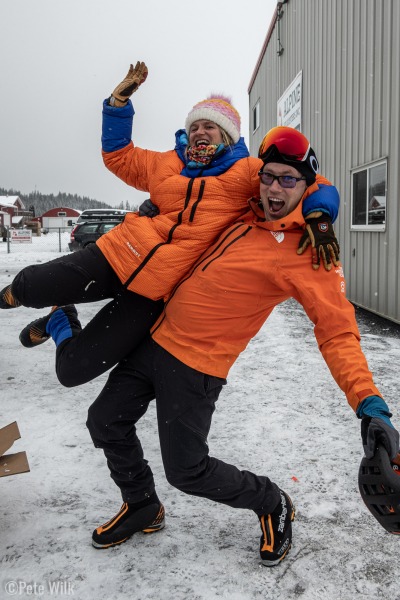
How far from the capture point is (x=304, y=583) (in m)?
2.09

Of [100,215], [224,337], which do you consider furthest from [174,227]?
[100,215]

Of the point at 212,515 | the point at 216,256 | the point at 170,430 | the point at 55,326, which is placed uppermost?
the point at 216,256

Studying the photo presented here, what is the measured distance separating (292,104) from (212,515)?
38.8 ft

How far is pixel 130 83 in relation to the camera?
2564mm

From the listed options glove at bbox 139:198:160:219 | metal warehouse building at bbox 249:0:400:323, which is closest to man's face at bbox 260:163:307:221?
glove at bbox 139:198:160:219

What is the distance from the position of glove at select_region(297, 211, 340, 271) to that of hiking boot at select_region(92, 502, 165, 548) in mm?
1421

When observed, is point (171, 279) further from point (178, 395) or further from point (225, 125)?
point (225, 125)

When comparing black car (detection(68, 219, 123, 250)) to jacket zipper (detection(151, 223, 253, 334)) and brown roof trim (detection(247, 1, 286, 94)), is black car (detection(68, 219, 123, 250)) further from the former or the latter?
jacket zipper (detection(151, 223, 253, 334))

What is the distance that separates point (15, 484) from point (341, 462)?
196 centimetres

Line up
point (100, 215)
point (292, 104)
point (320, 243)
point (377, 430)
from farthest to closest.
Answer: point (100, 215) < point (292, 104) < point (320, 243) < point (377, 430)

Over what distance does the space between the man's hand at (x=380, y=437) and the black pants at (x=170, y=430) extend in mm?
725

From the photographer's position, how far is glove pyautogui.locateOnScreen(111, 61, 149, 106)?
256 cm

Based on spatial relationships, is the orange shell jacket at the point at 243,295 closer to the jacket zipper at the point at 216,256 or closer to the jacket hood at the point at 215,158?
the jacket zipper at the point at 216,256

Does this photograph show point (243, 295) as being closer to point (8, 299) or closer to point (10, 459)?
point (8, 299)
